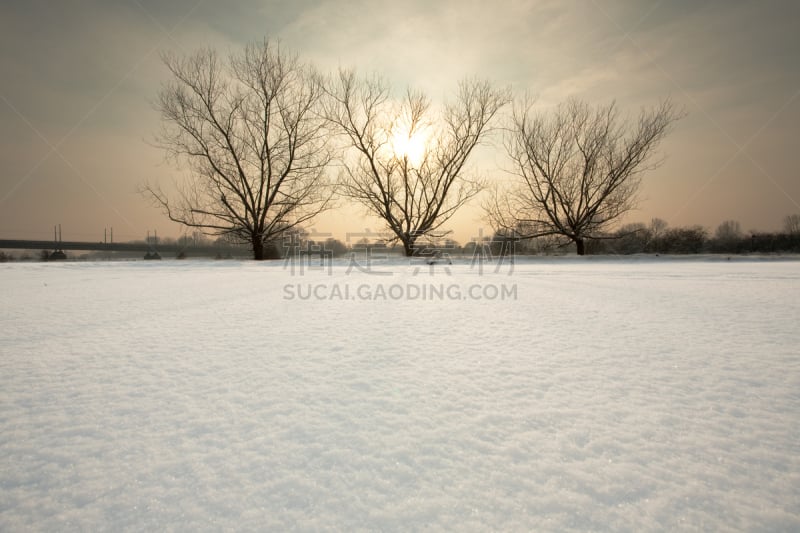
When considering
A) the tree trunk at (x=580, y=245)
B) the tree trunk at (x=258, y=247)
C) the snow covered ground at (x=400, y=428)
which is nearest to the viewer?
the snow covered ground at (x=400, y=428)

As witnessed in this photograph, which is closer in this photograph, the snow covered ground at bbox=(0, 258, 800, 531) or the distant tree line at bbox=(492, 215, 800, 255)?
the snow covered ground at bbox=(0, 258, 800, 531)

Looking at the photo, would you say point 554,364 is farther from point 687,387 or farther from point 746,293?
point 746,293

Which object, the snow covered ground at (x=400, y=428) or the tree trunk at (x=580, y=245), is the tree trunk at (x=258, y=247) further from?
the tree trunk at (x=580, y=245)

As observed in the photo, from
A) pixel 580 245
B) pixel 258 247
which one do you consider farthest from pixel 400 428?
pixel 580 245

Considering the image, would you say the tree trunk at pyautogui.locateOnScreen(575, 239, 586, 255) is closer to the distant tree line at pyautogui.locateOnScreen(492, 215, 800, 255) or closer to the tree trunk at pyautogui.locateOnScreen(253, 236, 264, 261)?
the distant tree line at pyautogui.locateOnScreen(492, 215, 800, 255)

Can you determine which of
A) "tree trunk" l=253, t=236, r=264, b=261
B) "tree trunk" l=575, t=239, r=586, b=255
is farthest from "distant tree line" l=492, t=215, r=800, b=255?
"tree trunk" l=253, t=236, r=264, b=261

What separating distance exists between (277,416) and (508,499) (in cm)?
72

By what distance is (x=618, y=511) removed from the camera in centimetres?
71

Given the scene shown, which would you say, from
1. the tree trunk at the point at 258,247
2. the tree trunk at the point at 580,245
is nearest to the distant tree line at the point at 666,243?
the tree trunk at the point at 580,245

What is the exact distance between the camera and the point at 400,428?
3.37ft

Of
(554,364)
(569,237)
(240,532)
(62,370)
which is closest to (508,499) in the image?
(240,532)

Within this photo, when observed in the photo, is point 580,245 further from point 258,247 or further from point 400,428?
point 400,428

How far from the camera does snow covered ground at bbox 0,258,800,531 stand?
718 millimetres

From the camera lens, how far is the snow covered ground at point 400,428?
718 millimetres
